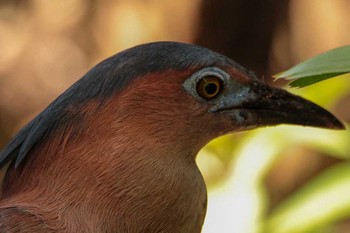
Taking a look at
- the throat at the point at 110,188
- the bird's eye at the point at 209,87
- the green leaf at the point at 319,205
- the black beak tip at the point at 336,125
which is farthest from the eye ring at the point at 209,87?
the green leaf at the point at 319,205

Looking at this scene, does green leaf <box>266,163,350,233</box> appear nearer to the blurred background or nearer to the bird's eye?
the bird's eye

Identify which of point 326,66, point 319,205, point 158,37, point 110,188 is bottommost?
point 110,188

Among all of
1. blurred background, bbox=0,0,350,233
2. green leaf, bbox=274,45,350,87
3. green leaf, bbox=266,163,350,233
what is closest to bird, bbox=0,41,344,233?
green leaf, bbox=266,163,350,233

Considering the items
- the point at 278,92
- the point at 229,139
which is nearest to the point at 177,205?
the point at 278,92

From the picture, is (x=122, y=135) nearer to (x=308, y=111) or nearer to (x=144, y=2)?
(x=308, y=111)

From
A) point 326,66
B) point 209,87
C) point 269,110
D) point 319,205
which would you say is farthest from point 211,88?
point 326,66

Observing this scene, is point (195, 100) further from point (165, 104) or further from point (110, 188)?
point (110, 188)

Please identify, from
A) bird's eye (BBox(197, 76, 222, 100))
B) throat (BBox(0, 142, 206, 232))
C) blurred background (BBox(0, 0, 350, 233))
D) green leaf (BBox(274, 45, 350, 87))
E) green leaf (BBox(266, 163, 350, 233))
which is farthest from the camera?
blurred background (BBox(0, 0, 350, 233))
